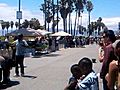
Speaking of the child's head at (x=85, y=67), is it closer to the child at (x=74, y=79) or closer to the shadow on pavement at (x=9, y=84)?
the child at (x=74, y=79)

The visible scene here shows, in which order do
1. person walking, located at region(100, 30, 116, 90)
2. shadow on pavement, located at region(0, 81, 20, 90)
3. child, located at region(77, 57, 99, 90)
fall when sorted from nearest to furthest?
child, located at region(77, 57, 99, 90)
person walking, located at region(100, 30, 116, 90)
shadow on pavement, located at region(0, 81, 20, 90)

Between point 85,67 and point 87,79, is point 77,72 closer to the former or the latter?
point 85,67

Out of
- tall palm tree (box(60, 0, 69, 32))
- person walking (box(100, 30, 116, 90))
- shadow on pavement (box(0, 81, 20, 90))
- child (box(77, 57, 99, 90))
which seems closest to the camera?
child (box(77, 57, 99, 90))

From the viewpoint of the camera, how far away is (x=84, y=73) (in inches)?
189

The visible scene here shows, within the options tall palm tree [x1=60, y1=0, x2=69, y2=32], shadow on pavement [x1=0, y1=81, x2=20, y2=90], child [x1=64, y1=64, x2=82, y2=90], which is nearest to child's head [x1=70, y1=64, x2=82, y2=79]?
child [x1=64, y1=64, x2=82, y2=90]

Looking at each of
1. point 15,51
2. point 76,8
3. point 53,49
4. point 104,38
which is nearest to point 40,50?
point 53,49

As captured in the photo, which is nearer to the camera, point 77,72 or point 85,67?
point 85,67

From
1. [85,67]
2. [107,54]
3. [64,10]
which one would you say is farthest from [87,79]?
[64,10]

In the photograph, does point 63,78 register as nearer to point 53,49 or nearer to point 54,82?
point 54,82

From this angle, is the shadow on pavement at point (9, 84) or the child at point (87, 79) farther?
the shadow on pavement at point (9, 84)

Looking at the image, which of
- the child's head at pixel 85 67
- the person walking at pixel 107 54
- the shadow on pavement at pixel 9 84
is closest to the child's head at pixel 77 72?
the child's head at pixel 85 67

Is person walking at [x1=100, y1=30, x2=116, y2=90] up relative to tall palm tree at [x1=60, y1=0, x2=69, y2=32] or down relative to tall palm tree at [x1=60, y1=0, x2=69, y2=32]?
down

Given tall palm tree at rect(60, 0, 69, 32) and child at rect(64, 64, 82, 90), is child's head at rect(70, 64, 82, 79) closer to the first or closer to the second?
child at rect(64, 64, 82, 90)

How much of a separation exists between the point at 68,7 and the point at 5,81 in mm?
80242
